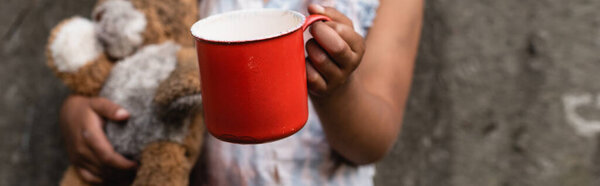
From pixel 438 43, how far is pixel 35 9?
0.85 meters

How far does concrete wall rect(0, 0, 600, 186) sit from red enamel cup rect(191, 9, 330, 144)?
2.35 feet

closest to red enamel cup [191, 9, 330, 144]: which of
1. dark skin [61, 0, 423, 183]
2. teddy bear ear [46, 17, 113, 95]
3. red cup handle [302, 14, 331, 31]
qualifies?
red cup handle [302, 14, 331, 31]

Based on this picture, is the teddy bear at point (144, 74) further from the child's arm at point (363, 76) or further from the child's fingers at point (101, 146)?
the child's arm at point (363, 76)

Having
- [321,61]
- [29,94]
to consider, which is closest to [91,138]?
[29,94]

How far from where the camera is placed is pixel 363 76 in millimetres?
927

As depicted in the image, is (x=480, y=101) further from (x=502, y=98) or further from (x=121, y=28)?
(x=121, y=28)

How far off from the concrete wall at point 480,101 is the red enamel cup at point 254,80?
2.35 feet

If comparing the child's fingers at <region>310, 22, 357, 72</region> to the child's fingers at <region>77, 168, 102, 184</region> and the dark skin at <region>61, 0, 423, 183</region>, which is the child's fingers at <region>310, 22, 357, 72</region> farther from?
the child's fingers at <region>77, 168, 102, 184</region>

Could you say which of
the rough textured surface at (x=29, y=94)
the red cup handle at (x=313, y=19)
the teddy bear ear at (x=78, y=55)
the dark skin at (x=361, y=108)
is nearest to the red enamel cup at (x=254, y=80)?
the red cup handle at (x=313, y=19)

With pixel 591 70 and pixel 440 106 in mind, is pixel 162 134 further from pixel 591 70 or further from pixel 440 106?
pixel 591 70

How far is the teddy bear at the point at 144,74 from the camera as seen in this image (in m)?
0.83

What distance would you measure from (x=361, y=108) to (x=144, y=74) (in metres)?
0.32

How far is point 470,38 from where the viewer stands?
132 centimetres

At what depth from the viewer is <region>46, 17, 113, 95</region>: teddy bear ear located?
35.7 inches
